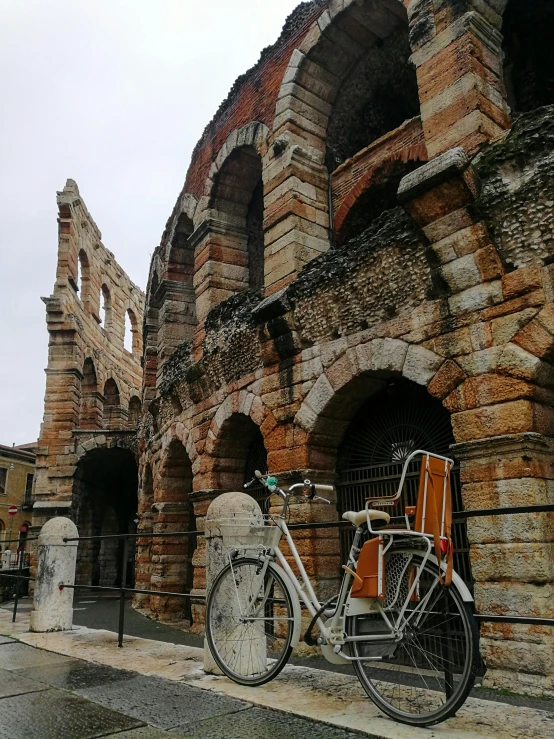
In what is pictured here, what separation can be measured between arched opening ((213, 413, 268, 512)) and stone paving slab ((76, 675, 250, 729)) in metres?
4.78

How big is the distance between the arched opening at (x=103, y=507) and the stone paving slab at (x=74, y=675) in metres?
13.8

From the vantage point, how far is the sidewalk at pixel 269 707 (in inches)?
105

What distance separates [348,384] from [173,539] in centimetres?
576

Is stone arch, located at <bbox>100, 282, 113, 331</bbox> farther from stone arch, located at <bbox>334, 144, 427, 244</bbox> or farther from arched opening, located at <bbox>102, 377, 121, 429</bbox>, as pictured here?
stone arch, located at <bbox>334, 144, 427, 244</bbox>

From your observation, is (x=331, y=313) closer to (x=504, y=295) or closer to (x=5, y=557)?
(x=504, y=295)

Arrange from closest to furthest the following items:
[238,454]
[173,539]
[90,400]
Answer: [238,454] < [173,539] < [90,400]

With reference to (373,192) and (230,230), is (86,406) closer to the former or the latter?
(230,230)

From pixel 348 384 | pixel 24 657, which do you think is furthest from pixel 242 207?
pixel 24 657

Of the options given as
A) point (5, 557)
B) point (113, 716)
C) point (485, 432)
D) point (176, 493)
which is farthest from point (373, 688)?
point (5, 557)

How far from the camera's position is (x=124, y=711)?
10.1 ft

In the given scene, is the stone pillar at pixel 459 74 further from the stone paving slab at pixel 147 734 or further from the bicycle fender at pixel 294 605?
the stone paving slab at pixel 147 734

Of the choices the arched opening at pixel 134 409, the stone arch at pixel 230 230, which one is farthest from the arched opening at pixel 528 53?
the arched opening at pixel 134 409

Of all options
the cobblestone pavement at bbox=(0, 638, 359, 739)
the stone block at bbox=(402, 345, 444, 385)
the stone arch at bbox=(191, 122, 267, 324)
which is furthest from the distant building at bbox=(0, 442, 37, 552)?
the cobblestone pavement at bbox=(0, 638, 359, 739)

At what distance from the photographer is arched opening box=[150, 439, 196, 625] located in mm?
10414
